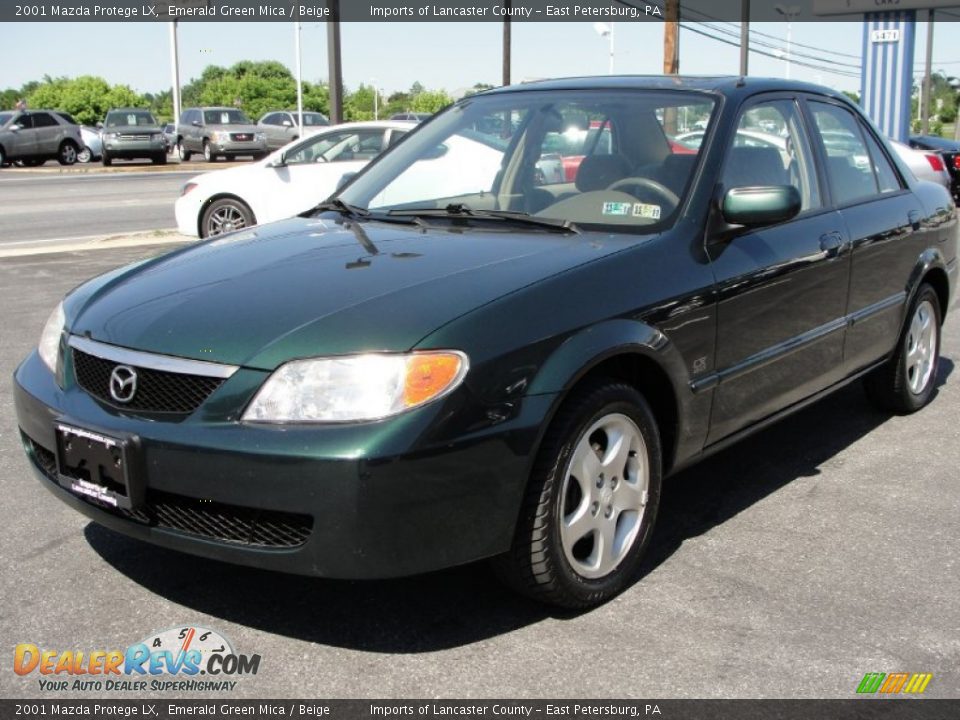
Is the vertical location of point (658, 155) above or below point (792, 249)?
above

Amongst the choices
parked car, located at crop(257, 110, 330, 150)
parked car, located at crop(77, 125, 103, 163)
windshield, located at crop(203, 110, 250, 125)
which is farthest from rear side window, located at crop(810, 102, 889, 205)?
parked car, located at crop(257, 110, 330, 150)

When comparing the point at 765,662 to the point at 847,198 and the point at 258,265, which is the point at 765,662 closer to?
the point at 258,265

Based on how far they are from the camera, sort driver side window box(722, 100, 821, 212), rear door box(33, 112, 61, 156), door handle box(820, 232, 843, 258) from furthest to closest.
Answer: rear door box(33, 112, 61, 156), door handle box(820, 232, 843, 258), driver side window box(722, 100, 821, 212)

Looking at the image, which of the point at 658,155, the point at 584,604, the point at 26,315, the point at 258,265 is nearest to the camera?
the point at 584,604

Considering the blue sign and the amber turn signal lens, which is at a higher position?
the blue sign

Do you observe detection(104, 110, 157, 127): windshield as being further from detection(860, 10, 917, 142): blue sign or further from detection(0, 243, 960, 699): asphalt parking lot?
detection(0, 243, 960, 699): asphalt parking lot

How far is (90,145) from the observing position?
3581 cm

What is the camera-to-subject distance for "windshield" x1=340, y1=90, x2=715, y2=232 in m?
3.99

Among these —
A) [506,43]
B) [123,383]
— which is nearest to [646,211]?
[123,383]

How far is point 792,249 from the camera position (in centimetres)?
425

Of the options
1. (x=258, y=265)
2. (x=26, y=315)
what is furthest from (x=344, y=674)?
(x=26, y=315)

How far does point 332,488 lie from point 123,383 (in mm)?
755

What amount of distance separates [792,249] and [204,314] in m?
2.29

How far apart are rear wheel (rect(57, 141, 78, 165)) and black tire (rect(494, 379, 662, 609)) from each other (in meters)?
34.5
